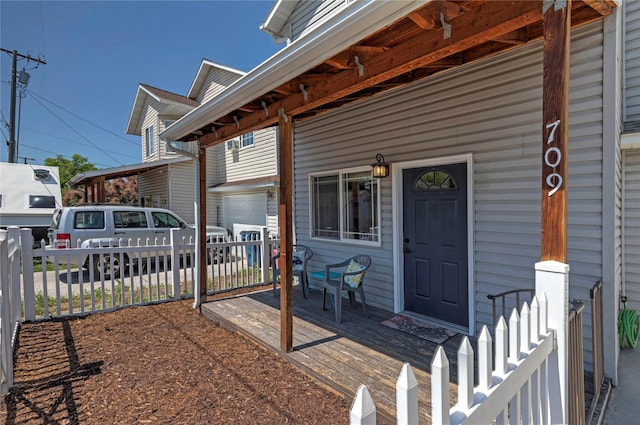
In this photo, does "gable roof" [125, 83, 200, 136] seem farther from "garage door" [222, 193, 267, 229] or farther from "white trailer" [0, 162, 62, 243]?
"white trailer" [0, 162, 62, 243]

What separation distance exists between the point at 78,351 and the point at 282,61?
148 inches

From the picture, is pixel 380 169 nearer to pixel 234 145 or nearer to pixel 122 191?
pixel 234 145

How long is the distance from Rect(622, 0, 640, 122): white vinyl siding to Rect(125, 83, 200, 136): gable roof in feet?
41.7

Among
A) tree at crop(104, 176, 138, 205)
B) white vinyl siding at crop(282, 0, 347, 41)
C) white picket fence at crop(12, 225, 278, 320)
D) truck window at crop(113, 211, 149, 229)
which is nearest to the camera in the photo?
white picket fence at crop(12, 225, 278, 320)

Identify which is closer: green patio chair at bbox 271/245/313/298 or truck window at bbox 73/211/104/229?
green patio chair at bbox 271/245/313/298

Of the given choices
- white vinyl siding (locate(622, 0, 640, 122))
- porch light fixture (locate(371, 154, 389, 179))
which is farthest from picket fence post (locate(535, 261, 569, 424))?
white vinyl siding (locate(622, 0, 640, 122))

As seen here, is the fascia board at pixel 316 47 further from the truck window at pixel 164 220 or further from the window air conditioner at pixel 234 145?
the window air conditioner at pixel 234 145

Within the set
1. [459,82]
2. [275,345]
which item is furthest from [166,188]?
[459,82]

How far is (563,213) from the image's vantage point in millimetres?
1550

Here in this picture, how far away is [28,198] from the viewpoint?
10055mm

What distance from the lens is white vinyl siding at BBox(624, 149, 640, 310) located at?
3492 millimetres

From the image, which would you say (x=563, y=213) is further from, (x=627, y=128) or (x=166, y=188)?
(x=166, y=188)

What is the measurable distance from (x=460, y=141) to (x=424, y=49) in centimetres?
174

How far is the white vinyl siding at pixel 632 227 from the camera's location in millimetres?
3492
